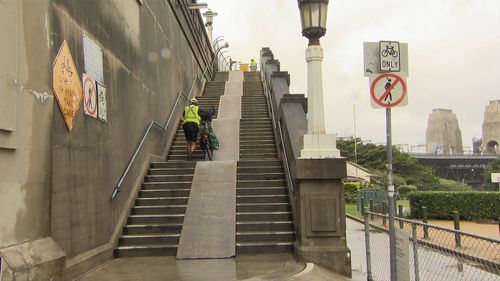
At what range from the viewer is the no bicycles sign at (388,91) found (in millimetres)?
5824

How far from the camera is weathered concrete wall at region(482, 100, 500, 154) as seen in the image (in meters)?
134

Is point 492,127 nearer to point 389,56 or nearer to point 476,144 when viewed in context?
point 476,144

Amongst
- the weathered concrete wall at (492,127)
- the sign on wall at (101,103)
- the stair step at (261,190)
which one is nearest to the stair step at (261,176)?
the stair step at (261,190)

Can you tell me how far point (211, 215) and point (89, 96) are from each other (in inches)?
128

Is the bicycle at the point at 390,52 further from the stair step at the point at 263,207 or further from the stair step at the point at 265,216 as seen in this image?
the stair step at the point at 263,207

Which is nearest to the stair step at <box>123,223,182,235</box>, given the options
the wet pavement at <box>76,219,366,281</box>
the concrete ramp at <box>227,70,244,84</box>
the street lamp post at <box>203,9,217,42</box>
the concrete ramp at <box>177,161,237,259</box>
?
the concrete ramp at <box>177,161,237,259</box>

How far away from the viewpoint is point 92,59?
7.67m

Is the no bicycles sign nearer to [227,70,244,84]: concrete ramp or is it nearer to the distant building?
[227,70,244,84]: concrete ramp

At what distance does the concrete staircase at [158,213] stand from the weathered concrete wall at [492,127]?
5492 inches

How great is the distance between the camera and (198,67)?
23.0 m

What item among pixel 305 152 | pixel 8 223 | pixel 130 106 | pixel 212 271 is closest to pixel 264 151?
pixel 130 106

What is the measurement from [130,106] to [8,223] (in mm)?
5021

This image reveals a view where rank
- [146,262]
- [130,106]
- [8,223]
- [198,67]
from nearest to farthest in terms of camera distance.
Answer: [8,223], [146,262], [130,106], [198,67]

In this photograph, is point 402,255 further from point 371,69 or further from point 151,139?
point 151,139
